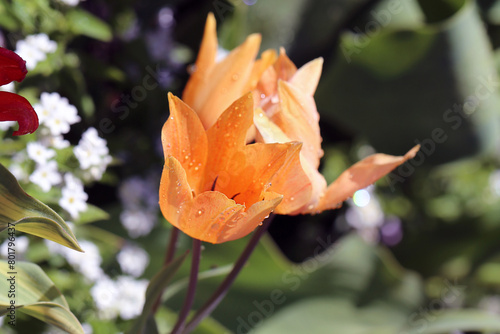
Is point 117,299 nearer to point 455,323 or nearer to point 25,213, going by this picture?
point 25,213

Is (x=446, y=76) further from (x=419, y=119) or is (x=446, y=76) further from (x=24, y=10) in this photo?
(x=24, y=10)

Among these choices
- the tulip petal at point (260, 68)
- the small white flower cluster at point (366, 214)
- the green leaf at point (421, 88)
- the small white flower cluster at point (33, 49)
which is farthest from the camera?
the small white flower cluster at point (366, 214)

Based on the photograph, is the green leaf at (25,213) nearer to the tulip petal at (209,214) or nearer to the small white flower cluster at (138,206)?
the tulip petal at (209,214)

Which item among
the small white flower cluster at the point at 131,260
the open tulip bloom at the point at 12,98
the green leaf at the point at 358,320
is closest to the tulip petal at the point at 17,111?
the open tulip bloom at the point at 12,98

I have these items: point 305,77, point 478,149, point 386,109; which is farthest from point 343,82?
point 305,77

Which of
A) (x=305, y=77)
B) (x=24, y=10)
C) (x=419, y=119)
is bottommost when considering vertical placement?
(x=305, y=77)

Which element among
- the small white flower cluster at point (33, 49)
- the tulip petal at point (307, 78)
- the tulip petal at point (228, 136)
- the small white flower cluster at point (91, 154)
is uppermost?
the small white flower cluster at point (33, 49)

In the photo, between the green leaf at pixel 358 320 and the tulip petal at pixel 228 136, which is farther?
the green leaf at pixel 358 320
